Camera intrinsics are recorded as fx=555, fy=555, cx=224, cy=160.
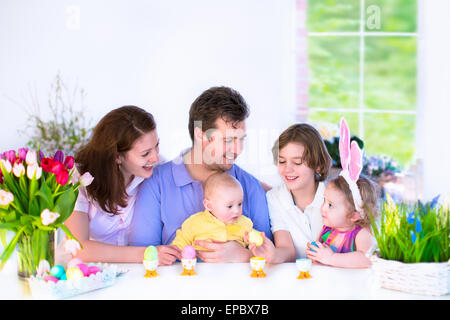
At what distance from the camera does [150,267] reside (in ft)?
5.26

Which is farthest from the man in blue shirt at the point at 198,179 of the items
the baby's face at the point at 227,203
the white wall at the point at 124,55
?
the white wall at the point at 124,55

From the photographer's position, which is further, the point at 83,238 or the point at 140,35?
the point at 140,35

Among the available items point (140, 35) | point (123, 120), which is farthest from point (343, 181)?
point (140, 35)

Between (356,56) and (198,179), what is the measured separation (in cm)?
237

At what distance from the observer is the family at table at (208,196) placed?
6.38ft

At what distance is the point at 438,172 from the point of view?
366cm

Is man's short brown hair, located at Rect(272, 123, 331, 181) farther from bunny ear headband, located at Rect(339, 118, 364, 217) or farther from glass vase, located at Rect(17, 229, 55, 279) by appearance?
glass vase, located at Rect(17, 229, 55, 279)

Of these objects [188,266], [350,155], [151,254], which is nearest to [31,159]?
[151,254]

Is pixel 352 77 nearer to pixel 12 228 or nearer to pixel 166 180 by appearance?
pixel 166 180

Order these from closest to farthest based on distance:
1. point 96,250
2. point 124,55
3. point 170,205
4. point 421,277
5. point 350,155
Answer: point 421,277, point 350,155, point 96,250, point 170,205, point 124,55

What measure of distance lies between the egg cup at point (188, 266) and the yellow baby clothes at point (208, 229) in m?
0.32

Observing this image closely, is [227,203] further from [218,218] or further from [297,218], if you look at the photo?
[297,218]

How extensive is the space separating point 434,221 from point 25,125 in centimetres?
339

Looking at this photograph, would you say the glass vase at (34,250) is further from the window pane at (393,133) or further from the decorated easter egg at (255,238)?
the window pane at (393,133)
